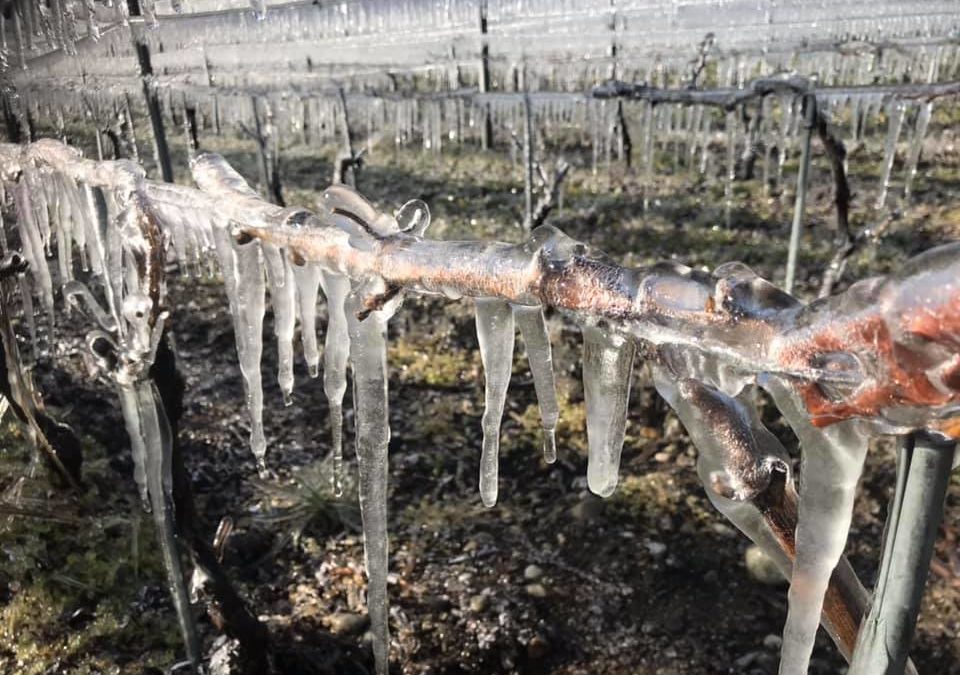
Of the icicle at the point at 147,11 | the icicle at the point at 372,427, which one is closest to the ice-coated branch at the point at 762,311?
the icicle at the point at 372,427

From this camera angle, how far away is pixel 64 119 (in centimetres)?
557

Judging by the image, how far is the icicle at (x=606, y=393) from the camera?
116 centimetres

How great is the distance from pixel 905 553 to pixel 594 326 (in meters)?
0.52

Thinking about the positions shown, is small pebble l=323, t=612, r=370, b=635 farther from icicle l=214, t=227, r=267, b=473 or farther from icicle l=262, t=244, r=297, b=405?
icicle l=262, t=244, r=297, b=405

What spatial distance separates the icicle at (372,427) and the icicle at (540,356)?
312 millimetres

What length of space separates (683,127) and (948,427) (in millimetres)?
14699

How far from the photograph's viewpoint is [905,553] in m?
0.99

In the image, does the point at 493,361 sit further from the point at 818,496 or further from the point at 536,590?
the point at 536,590

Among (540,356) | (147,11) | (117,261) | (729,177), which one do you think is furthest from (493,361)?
(729,177)

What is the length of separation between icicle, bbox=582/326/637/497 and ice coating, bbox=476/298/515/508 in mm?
197

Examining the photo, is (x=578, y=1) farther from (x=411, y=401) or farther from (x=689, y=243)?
(x=411, y=401)

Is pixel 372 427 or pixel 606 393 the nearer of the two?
pixel 606 393

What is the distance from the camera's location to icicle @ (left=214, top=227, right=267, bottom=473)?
1.73m

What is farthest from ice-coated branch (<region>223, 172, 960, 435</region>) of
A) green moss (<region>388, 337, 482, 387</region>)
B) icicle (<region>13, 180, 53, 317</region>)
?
green moss (<region>388, 337, 482, 387</region>)
